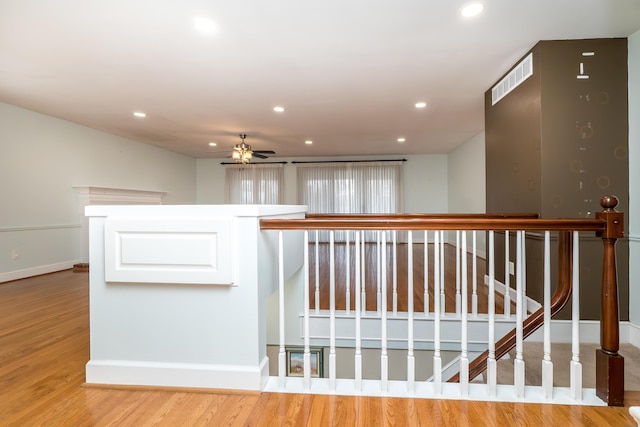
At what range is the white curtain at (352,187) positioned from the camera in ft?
26.3

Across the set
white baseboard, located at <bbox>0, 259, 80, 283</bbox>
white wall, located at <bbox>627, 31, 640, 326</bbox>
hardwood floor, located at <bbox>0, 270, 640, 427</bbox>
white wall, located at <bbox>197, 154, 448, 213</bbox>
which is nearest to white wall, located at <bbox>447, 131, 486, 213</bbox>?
white wall, located at <bbox>197, 154, 448, 213</bbox>

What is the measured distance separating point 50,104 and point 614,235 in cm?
576

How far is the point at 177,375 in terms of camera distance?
1.59m

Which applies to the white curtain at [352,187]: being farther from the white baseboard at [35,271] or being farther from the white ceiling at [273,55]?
the white baseboard at [35,271]

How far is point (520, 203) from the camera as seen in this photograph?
2961 millimetres

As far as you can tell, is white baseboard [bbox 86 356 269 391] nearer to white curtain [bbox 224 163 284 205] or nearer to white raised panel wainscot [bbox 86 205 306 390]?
white raised panel wainscot [bbox 86 205 306 390]

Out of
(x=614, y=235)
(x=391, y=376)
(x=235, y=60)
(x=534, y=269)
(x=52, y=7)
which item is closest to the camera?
(x=614, y=235)

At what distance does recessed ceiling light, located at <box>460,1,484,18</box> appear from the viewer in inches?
83.4

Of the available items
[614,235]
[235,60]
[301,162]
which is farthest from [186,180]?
[614,235]

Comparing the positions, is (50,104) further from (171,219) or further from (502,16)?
(502,16)

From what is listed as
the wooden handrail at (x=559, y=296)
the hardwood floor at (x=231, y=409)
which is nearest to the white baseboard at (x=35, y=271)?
the hardwood floor at (x=231, y=409)

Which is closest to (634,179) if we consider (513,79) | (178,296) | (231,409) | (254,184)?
(513,79)

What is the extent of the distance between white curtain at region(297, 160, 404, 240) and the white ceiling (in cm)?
301

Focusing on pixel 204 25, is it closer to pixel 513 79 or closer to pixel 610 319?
pixel 513 79
